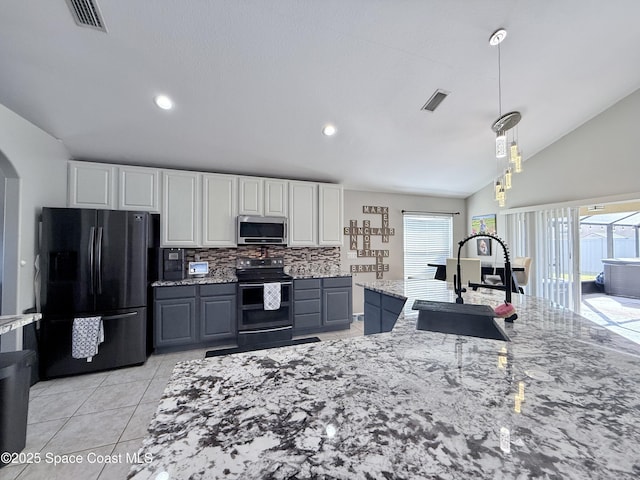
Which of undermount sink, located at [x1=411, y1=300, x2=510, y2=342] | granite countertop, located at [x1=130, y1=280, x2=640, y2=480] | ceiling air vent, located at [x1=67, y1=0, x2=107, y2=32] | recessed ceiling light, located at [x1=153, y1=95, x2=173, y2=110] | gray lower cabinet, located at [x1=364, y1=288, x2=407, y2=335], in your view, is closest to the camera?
granite countertop, located at [x1=130, y1=280, x2=640, y2=480]

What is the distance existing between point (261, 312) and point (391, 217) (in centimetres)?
302

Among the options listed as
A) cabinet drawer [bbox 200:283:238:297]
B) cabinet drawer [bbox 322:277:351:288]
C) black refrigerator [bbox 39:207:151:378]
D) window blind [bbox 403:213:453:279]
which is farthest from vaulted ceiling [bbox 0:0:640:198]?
window blind [bbox 403:213:453:279]

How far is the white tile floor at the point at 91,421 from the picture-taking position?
5.37 ft

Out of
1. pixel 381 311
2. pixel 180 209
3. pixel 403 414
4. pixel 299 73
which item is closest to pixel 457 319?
pixel 403 414

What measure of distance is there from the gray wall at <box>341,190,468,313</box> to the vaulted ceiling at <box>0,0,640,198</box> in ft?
4.14

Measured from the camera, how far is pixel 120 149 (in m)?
3.21

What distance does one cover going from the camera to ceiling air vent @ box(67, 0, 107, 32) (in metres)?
1.76

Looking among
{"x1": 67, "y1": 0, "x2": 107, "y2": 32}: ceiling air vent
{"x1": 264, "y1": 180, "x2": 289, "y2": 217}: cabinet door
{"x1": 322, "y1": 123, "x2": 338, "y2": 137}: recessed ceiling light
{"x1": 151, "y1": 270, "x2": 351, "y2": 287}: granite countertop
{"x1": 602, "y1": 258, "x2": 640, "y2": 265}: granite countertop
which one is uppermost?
{"x1": 67, "y1": 0, "x2": 107, "y2": 32}: ceiling air vent

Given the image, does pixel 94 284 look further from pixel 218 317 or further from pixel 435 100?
pixel 435 100

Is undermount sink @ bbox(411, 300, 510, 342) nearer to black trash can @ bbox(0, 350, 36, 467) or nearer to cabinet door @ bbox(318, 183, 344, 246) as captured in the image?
black trash can @ bbox(0, 350, 36, 467)

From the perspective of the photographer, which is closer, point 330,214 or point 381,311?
point 381,311

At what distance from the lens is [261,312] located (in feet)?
11.6

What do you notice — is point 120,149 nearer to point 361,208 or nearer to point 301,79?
point 301,79

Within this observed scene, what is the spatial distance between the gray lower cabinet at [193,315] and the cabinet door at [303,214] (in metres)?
1.18
